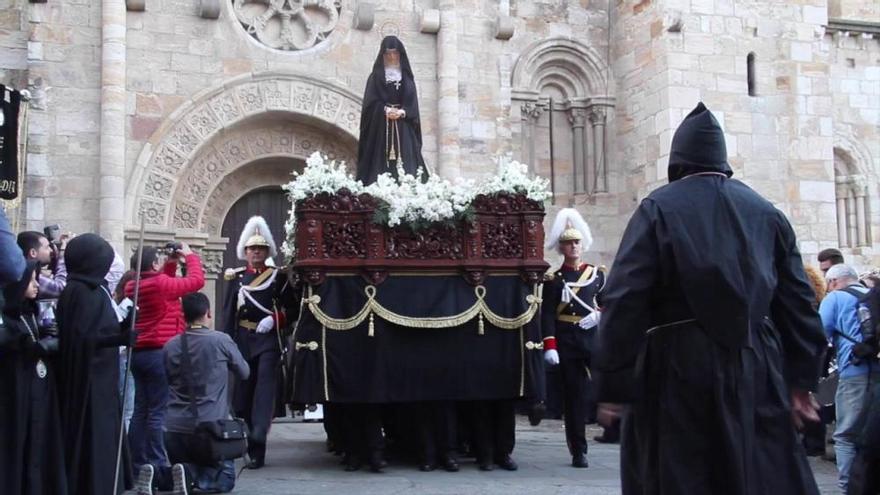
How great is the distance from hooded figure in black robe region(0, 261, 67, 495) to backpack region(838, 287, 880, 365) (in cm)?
545

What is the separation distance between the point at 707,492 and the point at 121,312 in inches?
213

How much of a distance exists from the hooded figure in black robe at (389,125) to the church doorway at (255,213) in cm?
572

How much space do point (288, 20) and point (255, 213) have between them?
9.22 feet

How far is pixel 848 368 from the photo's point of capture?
26.9ft

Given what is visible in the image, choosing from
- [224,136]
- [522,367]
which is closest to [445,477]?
[522,367]

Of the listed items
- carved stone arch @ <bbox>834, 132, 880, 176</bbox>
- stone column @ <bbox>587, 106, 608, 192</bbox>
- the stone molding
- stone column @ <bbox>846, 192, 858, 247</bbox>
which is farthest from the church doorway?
stone column @ <bbox>846, 192, 858, 247</bbox>

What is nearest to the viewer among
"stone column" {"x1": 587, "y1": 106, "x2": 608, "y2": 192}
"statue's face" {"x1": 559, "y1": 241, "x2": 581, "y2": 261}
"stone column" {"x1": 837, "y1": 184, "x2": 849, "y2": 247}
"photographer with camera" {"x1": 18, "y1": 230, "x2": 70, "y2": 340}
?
"photographer with camera" {"x1": 18, "y1": 230, "x2": 70, "y2": 340}

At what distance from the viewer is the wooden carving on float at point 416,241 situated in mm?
8578

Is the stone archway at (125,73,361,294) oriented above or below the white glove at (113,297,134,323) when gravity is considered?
above

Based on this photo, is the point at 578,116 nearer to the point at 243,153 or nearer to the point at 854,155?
the point at 243,153

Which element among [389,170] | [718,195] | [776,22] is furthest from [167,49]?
[718,195]

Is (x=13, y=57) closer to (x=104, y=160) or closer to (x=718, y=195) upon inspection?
(x=104, y=160)

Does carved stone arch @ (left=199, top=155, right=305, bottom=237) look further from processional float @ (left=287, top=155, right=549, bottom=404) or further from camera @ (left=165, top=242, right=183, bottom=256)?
processional float @ (left=287, top=155, right=549, bottom=404)

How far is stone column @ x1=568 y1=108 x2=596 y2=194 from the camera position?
17422 mm
